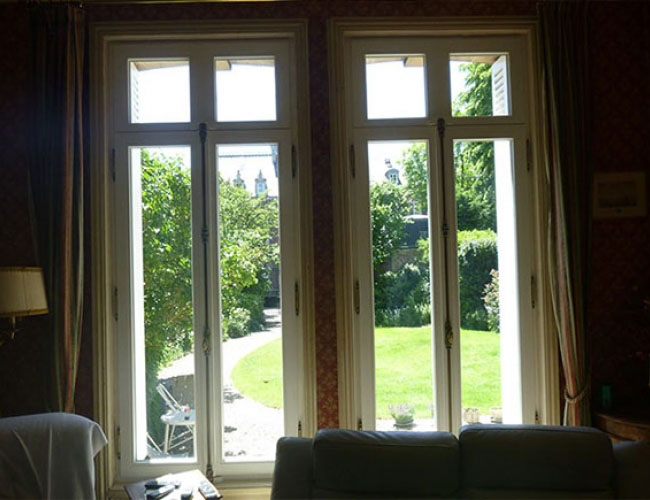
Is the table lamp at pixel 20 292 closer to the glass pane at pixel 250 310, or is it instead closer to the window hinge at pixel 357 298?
the glass pane at pixel 250 310

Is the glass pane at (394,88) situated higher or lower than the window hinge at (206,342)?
higher

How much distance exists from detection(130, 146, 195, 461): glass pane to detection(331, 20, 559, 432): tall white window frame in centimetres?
89

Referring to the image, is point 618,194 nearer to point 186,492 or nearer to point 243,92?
point 243,92

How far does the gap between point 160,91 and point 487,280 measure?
2.21m

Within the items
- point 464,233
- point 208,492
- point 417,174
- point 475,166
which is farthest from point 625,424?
point 208,492

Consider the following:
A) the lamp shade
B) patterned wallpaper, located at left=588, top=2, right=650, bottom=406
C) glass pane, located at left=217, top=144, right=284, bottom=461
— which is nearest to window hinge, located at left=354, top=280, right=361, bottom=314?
glass pane, located at left=217, top=144, right=284, bottom=461

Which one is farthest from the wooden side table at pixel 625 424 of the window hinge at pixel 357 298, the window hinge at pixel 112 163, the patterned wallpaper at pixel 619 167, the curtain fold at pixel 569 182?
the window hinge at pixel 112 163

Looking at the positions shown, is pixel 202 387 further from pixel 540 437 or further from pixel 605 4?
pixel 605 4

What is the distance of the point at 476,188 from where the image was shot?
2.39 metres

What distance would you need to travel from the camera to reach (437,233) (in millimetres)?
2359

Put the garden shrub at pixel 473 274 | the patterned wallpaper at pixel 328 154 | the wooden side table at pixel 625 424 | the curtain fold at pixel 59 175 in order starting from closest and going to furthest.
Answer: the wooden side table at pixel 625 424, the curtain fold at pixel 59 175, the patterned wallpaper at pixel 328 154, the garden shrub at pixel 473 274

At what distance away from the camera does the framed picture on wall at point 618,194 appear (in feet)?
7.71

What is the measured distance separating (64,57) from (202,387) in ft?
6.48

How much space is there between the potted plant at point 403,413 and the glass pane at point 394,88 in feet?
5.55
